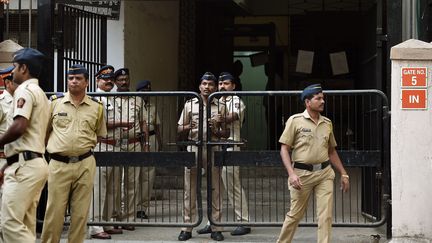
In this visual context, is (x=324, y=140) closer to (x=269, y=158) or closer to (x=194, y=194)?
(x=269, y=158)

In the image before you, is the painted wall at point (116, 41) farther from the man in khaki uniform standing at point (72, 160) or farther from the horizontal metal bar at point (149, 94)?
the man in khaki uniform standing at point (72, 160)

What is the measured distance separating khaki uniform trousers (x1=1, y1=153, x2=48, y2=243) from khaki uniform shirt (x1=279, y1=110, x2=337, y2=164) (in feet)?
8.93

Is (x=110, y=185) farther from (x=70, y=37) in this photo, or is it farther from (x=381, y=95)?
(x=381, y=95)

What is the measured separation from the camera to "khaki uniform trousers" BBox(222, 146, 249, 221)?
9.79 m

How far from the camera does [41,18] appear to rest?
32.5 ft

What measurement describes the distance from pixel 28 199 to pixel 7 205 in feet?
0.63

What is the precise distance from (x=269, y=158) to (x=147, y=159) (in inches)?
58.7

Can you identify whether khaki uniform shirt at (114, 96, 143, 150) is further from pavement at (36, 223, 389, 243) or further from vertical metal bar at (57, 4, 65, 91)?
pavement at (36, 223, 389, 243)

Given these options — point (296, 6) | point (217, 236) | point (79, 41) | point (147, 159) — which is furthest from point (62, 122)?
point (296, 6)

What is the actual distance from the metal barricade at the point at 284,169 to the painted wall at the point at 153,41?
3.03 metres

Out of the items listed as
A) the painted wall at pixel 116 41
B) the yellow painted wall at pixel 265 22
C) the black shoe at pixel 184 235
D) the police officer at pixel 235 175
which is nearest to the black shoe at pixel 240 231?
the police officer at pixel 235 175

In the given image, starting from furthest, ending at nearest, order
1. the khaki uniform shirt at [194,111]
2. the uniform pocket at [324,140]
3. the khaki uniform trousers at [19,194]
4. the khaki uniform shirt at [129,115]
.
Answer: the khaki uniform shirt at [129,115] < the khaki uniform shirt at [194,111] < the uniform pocket at [324,140] < the khaki uniform trousers at [19,194]

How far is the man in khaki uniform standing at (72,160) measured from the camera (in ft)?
25.7

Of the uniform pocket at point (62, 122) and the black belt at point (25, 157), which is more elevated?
the uniform pocket at point (62, 122)
